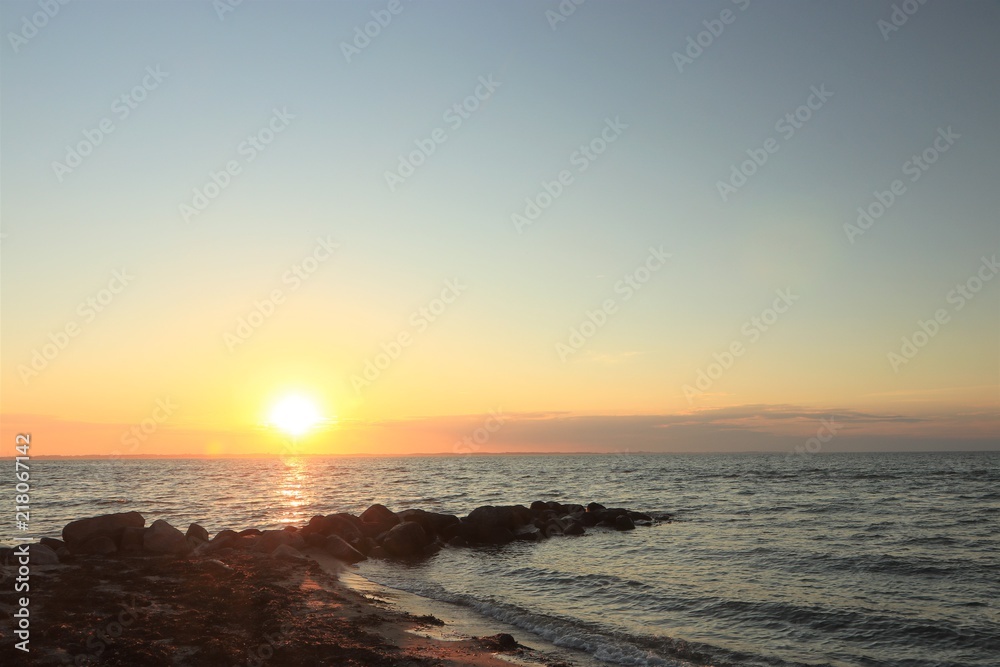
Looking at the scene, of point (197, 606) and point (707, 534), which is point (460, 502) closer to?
point (707, 534)

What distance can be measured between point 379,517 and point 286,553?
10.0 meters

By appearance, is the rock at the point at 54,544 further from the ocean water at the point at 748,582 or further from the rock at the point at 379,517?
the rock at the point at 379,517

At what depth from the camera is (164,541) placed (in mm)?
24141

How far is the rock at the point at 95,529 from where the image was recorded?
24281 millimetres

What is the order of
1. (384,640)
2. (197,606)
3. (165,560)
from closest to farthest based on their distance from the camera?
(384,640) < (197,606) < (165,560)

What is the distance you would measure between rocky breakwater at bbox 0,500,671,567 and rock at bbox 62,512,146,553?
1.3 inches

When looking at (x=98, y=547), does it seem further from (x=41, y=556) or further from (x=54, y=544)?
(x=41, y=556)

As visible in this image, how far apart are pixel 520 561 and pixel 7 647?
1894 centimetres

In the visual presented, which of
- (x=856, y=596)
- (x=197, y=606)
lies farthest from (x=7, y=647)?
(x=856, y=596)

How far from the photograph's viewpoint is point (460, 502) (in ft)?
173

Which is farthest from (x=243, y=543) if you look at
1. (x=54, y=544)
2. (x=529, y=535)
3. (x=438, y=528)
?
(x=529, y=535)

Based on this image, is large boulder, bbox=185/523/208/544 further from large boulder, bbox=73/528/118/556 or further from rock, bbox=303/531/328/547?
rock, bbox=303/531/328/547

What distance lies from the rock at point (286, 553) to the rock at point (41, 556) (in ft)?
23.0

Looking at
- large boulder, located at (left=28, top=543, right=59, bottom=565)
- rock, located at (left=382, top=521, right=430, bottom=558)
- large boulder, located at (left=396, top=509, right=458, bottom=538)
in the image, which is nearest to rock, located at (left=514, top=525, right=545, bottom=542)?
large boulder, located at (left=396, top=509, right=458, bottom=538)
